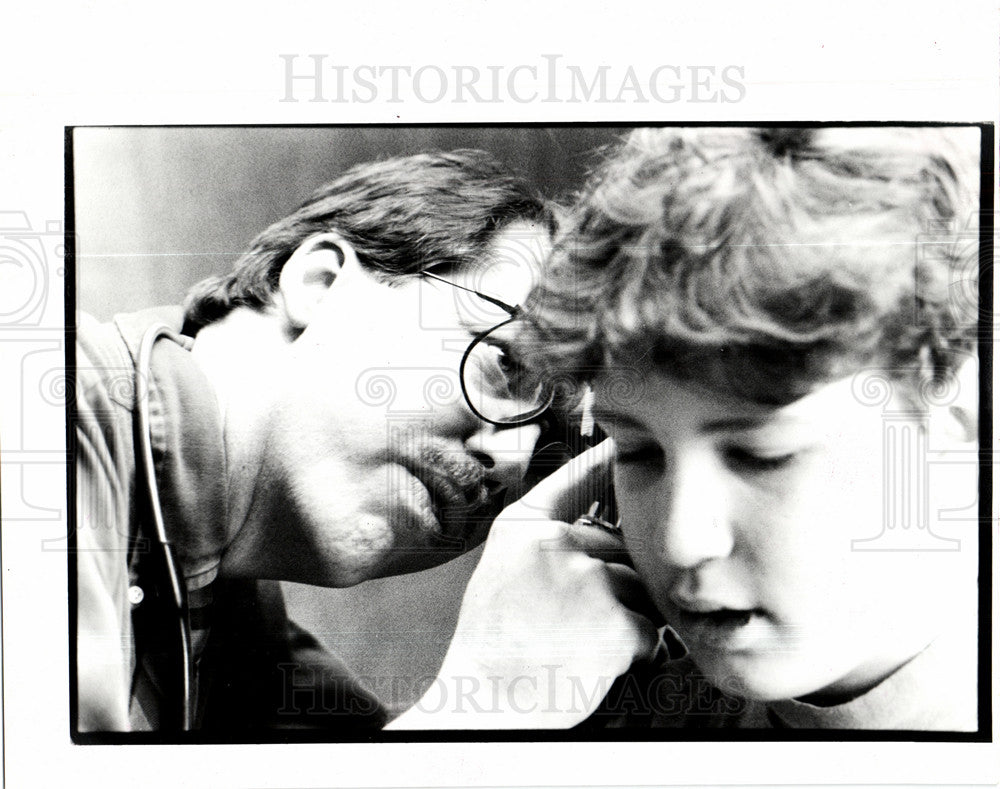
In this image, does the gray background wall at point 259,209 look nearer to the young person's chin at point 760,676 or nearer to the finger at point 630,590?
the finger at point 630,590

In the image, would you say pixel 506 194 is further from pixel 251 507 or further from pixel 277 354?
pixel 251 507

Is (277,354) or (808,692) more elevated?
(277,354)

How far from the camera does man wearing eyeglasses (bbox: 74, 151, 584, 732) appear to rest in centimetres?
127

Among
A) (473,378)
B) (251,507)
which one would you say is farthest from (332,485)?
(473,378)

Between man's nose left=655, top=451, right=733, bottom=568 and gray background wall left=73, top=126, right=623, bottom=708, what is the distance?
0.33m

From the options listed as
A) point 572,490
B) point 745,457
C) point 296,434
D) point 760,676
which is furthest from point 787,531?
point 296,434

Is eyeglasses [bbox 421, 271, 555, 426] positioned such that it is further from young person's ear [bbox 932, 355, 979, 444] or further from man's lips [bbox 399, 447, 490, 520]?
young person's ear [bbox 932, 355, 979, 444]

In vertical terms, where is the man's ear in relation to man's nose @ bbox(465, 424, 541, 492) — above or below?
above

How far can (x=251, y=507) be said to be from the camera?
49.9 inches

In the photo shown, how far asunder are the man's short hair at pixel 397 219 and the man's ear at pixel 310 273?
0.04 feet

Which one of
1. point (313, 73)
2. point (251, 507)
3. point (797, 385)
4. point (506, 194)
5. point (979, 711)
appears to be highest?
point (313, 73)

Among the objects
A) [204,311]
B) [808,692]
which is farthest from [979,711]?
[204,311]

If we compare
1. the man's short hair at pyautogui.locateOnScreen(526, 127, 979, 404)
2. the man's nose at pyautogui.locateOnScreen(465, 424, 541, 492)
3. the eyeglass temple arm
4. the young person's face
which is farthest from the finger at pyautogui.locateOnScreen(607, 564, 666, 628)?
the eyeglass temple arm

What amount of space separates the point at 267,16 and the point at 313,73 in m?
0.12
